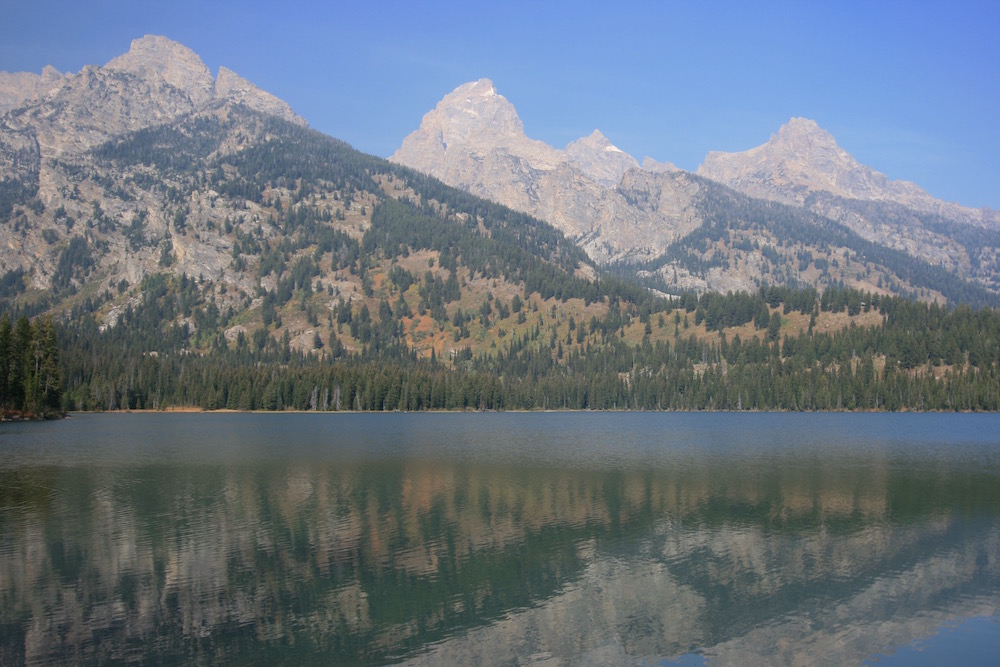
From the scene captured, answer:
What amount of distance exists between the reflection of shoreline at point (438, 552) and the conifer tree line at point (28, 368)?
7288 centimetres

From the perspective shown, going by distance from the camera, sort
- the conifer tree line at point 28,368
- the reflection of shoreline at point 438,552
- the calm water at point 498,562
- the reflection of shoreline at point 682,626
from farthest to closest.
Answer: the conifer tree line at point 28,368
the reflection of shoreline at point 438,552
the calm water at point 498,562
the reflection of shoreline at point 682,626

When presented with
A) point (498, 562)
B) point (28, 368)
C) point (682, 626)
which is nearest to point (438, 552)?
point (498, 562)

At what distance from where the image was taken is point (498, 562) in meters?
44.2

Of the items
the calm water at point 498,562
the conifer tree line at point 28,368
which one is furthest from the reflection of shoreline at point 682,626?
the conifer tree line at point 28,368

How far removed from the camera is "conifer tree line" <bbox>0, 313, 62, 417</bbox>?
449 feet

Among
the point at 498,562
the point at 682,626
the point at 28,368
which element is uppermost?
the point at 28,368

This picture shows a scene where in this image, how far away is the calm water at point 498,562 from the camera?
32312 millimetres

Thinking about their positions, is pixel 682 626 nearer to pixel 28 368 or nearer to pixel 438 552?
pixel 438 552

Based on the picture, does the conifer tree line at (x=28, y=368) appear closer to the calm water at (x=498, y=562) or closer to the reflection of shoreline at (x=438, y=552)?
the calm water at (x=498, y=562)

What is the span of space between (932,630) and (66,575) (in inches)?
1720

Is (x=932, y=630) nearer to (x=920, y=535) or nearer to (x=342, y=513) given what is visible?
(x=920, y=535)

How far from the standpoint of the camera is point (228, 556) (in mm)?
A: 45500

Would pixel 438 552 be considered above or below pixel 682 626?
above

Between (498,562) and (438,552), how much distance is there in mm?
4245
